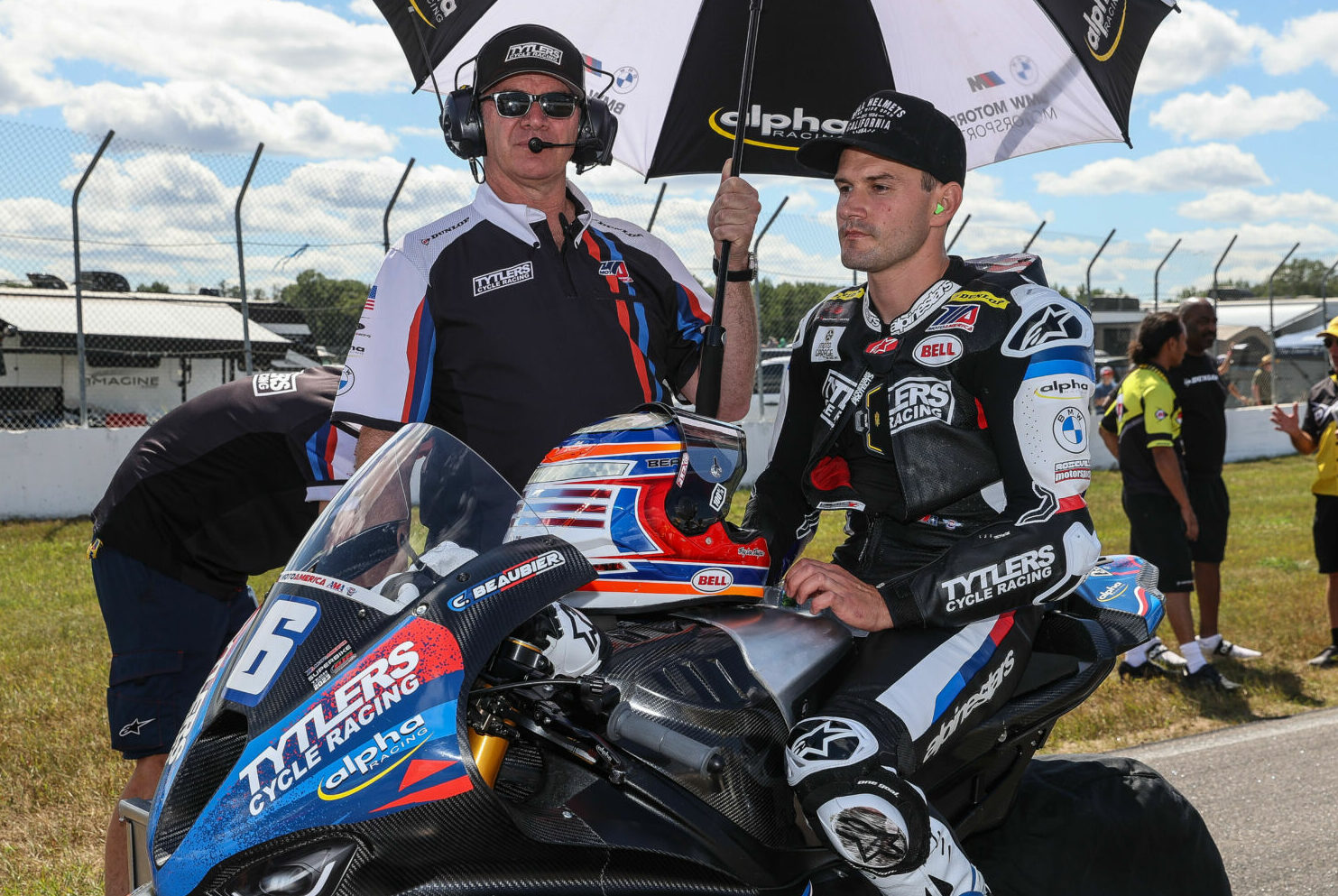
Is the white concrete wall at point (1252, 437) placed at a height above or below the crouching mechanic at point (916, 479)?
below

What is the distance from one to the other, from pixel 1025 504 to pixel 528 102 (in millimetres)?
1614

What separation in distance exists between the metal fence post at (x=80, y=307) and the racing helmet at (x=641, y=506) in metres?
10.2

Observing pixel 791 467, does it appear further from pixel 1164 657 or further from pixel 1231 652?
pixel 1231 652

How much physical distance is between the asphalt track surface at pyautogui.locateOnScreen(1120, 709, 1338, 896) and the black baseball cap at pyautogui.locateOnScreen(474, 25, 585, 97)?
340cm

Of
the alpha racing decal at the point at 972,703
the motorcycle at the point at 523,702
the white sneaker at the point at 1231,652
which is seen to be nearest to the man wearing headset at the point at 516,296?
the motorcycle at the point at 523,702

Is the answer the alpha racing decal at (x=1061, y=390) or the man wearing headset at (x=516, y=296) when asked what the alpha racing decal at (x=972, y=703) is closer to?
the alpha racing decal at (x=1061, y=390)

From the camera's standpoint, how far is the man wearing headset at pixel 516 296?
9.76 feet

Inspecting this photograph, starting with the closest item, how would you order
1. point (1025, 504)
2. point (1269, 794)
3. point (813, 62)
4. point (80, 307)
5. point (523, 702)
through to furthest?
point (523, 702) → point (1025, 504) → point (813, 62) → point (1269, 794) → point (80, 307)

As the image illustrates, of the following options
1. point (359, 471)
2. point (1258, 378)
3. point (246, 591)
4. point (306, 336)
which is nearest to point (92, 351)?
point (306, 336)

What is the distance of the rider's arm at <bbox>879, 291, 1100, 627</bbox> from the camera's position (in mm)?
2457

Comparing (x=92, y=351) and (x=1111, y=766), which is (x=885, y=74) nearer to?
(x=1111, y=766)

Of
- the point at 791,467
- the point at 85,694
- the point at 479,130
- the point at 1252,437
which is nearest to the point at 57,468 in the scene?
the point at 85,694

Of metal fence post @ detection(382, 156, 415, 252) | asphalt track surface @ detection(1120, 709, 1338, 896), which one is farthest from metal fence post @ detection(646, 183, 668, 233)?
asphalt track surface @ detection(1120, 709, 1338, 896)

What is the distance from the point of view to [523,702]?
77.7 inches
